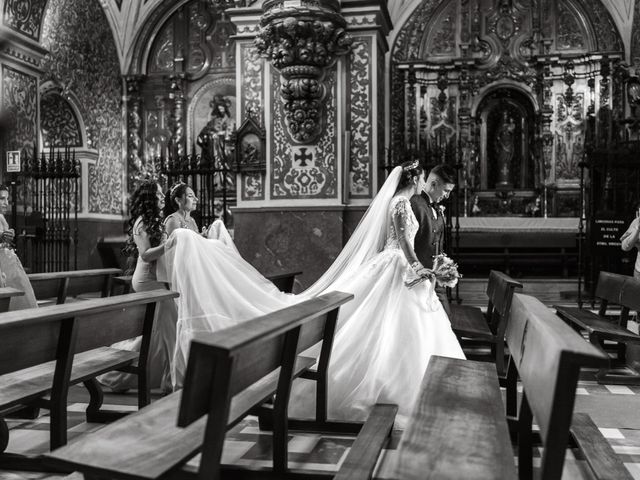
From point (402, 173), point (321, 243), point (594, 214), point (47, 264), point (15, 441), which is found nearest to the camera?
point (15, 441)

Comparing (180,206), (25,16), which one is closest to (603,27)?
(25,16)

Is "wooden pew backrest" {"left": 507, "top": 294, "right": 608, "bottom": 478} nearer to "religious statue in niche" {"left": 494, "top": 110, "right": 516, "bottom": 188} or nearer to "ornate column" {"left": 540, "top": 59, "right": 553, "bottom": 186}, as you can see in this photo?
"ornate column" {"left": 540, "top": 59, "right": 553, "bottom": 186}

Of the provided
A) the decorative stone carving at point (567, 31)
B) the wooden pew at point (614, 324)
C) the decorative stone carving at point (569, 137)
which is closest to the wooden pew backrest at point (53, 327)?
the wooden pew at point (614, 324)

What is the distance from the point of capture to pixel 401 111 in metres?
15.3

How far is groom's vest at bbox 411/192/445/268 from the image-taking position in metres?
5.88

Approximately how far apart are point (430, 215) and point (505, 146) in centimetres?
1004

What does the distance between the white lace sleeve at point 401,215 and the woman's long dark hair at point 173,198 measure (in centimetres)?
188

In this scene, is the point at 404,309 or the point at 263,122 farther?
the point at 263,122

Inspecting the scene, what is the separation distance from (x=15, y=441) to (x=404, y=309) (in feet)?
8.80

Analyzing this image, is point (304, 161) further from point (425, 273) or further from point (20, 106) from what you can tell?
point (20, 106)

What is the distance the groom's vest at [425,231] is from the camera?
19.3 ft

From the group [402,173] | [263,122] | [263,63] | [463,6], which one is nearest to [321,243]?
[263,122]

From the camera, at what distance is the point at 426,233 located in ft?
19.7

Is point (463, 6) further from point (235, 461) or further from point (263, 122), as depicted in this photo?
point (235, 461)
